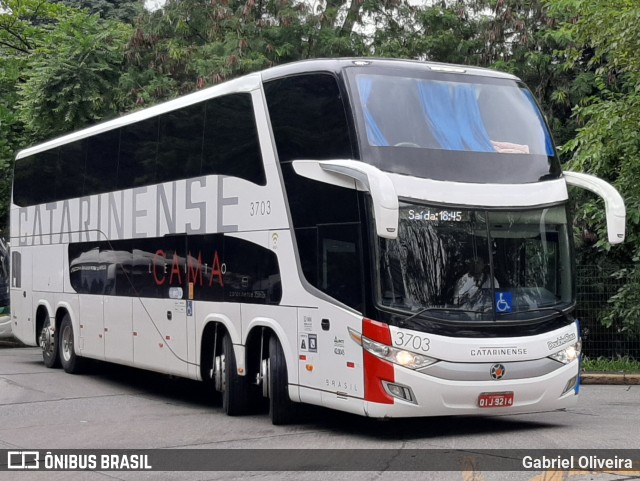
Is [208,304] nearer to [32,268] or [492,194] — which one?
[492,194]

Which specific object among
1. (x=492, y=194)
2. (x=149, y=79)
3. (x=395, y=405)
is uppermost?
(x=149, y=79)

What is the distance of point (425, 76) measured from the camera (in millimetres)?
12531

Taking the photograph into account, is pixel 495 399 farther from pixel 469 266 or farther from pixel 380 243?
pixel 380 243

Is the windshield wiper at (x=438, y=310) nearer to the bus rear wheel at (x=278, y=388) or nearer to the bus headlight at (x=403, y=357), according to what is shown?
the bus headlight at (x=403, y=357)

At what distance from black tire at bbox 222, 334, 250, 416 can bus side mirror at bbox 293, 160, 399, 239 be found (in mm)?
2821

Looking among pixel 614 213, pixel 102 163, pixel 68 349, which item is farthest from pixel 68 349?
pixel 614 213

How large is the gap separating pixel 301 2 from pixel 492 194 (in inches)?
669

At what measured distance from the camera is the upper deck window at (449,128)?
1182 cm

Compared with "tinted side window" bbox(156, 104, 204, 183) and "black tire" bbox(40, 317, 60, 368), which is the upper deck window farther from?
"black tire" bbox(40, 317, 60, 368)

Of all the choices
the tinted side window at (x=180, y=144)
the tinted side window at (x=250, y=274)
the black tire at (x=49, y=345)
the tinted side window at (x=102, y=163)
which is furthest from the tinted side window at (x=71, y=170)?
the tinted side window at (x=250, y=274)

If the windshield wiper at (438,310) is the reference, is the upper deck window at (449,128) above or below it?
above

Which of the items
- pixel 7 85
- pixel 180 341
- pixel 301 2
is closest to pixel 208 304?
pixel 180 341

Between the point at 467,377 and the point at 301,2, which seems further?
the point at 301,2

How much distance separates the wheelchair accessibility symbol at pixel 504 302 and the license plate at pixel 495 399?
88cm
